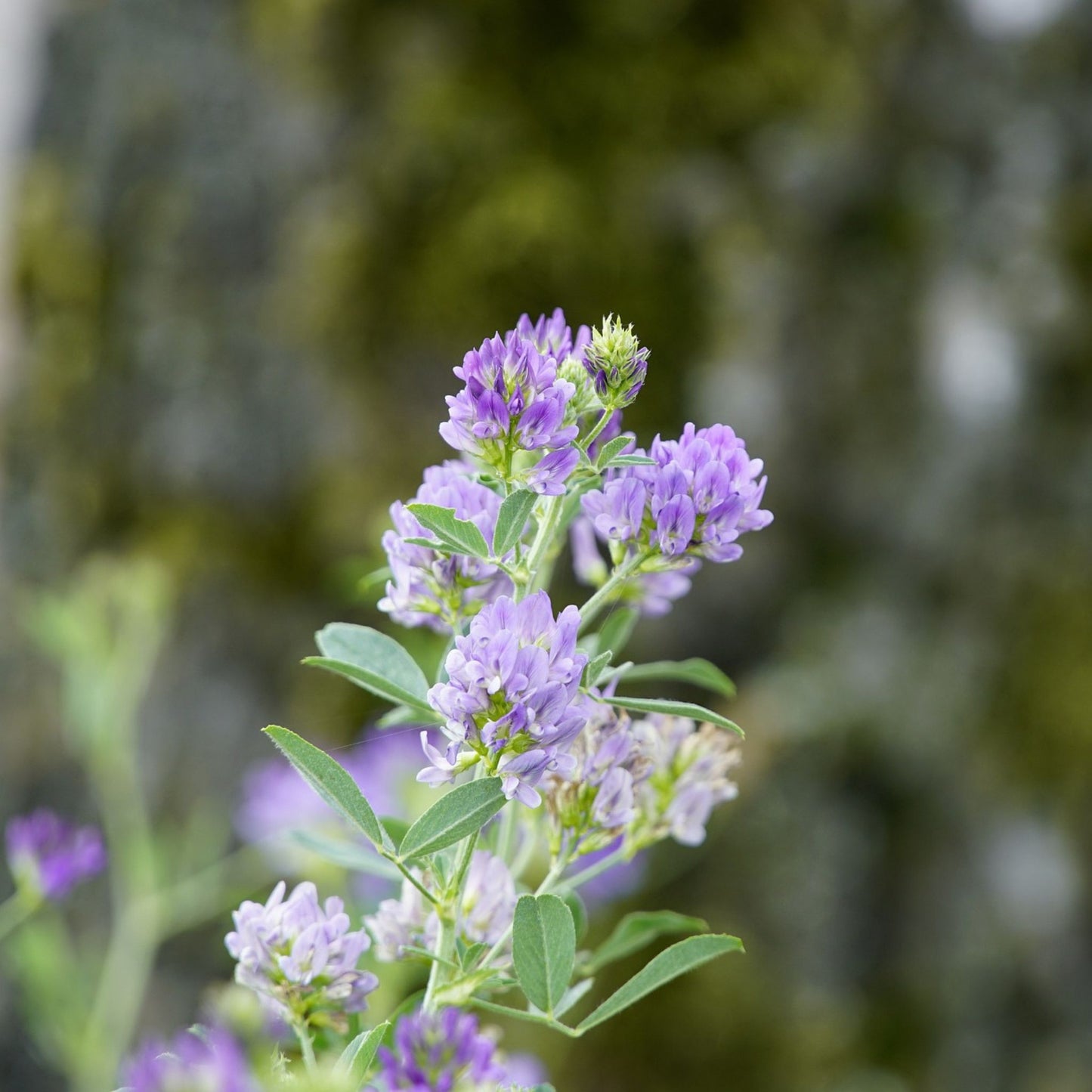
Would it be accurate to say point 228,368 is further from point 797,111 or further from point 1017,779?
point 1017,779

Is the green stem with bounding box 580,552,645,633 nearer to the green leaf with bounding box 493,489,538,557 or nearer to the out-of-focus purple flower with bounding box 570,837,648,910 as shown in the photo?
the green leaf with bounding box 493,489,538,557

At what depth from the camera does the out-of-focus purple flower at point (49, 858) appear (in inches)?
15.8

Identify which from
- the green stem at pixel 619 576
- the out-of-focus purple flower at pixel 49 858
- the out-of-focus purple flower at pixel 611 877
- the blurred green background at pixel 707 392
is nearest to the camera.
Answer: the green stem at pixel 619 576

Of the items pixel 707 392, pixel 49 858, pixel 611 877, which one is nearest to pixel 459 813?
pixel 49 858

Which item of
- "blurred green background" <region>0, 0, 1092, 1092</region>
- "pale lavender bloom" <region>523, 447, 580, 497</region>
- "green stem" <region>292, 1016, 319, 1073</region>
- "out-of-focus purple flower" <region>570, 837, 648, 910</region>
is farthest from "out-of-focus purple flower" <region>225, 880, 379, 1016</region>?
"blurred green background" <region>0, 0, 1092, 1092</region>

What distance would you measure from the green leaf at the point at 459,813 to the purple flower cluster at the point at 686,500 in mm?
71

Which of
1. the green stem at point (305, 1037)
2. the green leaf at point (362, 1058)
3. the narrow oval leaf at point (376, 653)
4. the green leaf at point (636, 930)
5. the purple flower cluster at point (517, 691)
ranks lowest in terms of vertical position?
the green leaf at point (362, 1058)

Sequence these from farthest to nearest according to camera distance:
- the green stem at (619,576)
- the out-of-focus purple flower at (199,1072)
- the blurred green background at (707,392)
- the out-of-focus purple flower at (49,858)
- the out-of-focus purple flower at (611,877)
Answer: the blurred green background at (707,392)
the out-of-focus purple flower at (611,877)
the out-of-focus purple flower at (49,858)
the green stem at (619,576)
the out-of-focus purple flower at (199,1072)

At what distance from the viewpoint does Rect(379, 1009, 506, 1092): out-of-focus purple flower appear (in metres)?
0.22

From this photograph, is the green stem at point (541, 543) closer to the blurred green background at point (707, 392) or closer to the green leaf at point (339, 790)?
the green leaf at point (339, 790)

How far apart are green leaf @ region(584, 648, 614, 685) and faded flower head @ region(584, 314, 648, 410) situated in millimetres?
59

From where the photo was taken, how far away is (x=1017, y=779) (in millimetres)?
1189

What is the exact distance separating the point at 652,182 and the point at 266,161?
37cm

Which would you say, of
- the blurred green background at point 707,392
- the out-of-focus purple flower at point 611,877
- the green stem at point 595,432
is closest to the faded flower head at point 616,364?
the green stem at point 595,432
